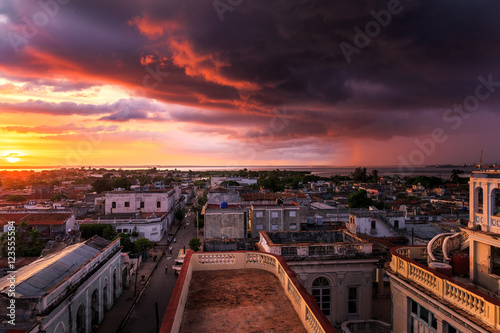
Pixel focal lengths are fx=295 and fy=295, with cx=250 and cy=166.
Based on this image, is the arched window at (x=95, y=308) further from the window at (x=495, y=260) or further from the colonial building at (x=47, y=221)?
the window at (x=495, y=260)

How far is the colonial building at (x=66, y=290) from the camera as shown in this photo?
1184 centimetres

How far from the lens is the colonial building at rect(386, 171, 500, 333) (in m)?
7.17

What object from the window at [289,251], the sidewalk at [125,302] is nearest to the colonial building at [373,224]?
the window at [289,251]

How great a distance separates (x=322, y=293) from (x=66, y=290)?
12283mm

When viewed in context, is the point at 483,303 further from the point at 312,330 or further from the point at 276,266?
the point at 276,266

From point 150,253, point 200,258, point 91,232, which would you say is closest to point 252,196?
point 150,253

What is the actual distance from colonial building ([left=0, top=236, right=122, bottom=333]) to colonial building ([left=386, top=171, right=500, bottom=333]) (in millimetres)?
13903

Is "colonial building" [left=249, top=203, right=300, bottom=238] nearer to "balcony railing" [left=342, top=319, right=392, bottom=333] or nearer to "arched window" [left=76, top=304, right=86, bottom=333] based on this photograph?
"arched window" [left=76, top=304, right=86, bottom=333]

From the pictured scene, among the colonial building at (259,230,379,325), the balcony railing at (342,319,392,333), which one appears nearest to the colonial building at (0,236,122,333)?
the colonial building at (259,230,379,325)

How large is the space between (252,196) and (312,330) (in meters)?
34.8

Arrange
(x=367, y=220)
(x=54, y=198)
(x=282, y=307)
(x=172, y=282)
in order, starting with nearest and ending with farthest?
1. (x=282, y=307)
2. (x=172, y=282)
3. (x=367, y=220)
4. (x=54, y=198)

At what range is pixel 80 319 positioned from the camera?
16500 millimetres

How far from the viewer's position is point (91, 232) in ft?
125

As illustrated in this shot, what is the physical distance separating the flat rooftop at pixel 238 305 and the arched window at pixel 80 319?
35.7 feet
